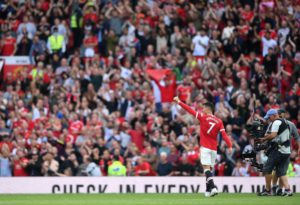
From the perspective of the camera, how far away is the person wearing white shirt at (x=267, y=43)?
37438 mm

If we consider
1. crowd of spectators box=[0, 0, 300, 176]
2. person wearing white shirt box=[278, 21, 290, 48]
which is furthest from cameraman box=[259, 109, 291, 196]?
person wearing white shirt box=[278, 21, 290, 48]

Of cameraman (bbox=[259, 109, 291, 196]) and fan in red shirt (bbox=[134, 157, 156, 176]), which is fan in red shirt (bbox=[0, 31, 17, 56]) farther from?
cameraman (bbox=[259, 109, 291, 196])

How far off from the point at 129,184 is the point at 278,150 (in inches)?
263

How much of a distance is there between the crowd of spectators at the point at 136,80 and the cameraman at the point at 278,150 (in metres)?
6.72

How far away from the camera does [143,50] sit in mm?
38062

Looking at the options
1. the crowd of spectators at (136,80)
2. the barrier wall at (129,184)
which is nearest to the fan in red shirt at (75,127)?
the crowd of spectators at (136,80)

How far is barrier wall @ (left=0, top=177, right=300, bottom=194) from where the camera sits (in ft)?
101

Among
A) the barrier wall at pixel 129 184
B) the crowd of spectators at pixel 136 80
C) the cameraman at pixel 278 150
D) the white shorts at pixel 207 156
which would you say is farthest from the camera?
the crowd of spectators at pixel 136 80

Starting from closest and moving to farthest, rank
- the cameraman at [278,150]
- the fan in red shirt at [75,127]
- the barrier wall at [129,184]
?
the cameraman at [278,150] → the barrier wall at [129,184] → the fan in red shirt at [75,127]

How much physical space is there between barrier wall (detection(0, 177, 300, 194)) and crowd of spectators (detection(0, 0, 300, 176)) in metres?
1.26

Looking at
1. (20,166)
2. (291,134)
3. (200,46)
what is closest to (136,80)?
(200,46)

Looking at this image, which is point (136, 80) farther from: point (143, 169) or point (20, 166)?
point (20, 166)

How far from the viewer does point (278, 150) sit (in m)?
26.0

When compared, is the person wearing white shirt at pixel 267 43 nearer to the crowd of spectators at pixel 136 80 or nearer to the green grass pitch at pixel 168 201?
the crowd of spectators at pixel 136 80
